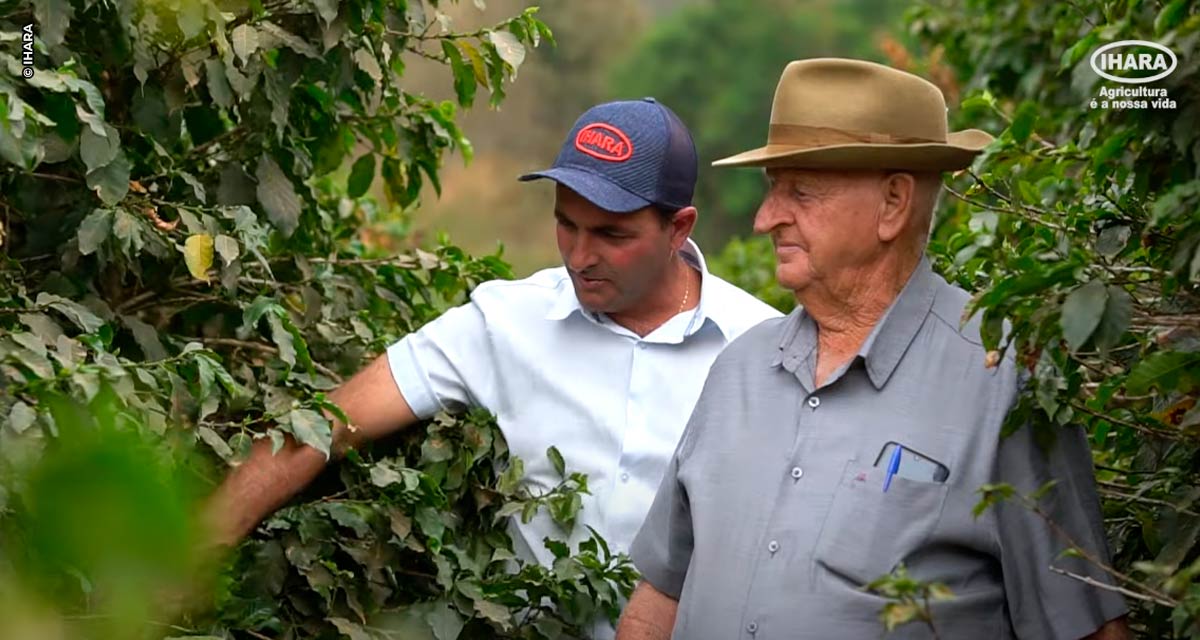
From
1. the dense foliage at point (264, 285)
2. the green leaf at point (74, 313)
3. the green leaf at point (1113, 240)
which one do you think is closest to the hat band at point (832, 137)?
the green leaf at point (1113, 240)

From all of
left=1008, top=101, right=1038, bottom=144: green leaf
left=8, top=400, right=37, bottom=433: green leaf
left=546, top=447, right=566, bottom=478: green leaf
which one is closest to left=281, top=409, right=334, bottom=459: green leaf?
left=546, top=447, right=566, bottom=478: green leaf

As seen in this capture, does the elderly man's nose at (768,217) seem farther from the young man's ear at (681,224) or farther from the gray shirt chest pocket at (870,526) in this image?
the young man's ear at (681,224)

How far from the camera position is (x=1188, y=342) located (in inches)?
79.5

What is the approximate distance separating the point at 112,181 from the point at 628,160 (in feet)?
3.12

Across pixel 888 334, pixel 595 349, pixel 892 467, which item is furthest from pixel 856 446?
pixel 595 349

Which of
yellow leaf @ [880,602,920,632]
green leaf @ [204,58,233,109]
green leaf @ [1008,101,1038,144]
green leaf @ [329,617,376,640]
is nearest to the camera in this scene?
yellow leaf @ [880,602,920,632]

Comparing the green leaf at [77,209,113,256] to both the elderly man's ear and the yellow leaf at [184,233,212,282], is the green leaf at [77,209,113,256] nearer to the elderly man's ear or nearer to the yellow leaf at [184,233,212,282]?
the yellow leaf at [184,233,212,282]

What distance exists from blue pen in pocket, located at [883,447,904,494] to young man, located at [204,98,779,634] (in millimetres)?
708

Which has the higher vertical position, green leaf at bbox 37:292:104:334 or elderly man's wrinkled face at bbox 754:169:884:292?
elderly man's wrinkled face at bbox 754:169:884:292

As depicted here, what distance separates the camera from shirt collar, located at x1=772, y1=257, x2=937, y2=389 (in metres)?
2.26

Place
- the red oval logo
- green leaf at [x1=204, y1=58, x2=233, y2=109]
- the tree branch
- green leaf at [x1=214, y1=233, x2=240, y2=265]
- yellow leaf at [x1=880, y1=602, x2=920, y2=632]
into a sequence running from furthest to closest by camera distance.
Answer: the red oval logo < green leaf at [x1=204, y1=58, x2=233, y2=109] < green leaf at [x1=214, y1=233, x2=240, y2=265] < the tree branch < yellow leaf at [x1=880, y1=602, x2=920, y2=632]

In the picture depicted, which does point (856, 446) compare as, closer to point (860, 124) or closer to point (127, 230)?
point (860, 124)

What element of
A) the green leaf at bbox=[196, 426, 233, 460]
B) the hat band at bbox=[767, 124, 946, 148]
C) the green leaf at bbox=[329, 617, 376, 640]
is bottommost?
the green leaf at bbox=[329, 617, 376, 640]

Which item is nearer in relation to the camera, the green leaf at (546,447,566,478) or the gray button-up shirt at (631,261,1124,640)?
the gray button-up shirt at (631,261,1124,640)
